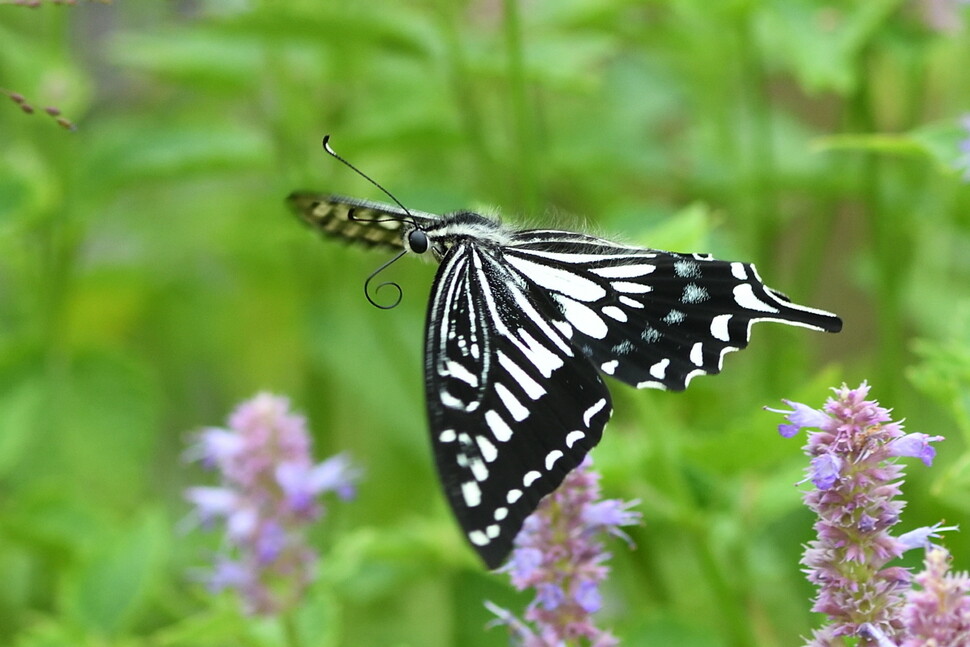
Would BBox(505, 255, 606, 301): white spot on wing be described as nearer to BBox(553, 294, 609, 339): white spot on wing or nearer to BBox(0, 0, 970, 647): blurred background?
BBox(553, 294, 609, 339): white spot on wing

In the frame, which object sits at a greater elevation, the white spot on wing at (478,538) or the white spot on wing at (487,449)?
the white spot on wing at (487,449)

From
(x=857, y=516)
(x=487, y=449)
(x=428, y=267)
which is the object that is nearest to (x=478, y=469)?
(x=487, y=449)

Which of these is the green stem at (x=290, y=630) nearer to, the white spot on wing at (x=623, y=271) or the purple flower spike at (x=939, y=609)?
the white spot on wing at (x=623, y=271)

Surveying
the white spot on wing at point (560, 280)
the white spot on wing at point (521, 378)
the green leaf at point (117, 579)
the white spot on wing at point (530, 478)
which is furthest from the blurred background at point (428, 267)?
the white spot on wing at point (530, 478)

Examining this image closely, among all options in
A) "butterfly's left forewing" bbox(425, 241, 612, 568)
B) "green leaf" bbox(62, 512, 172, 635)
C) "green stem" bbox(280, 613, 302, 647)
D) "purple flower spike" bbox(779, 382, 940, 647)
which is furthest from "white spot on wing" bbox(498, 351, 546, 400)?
"green leaf" bbox(62, 512, 172, 635)

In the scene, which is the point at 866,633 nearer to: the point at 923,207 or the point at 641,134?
the point at 923,207
